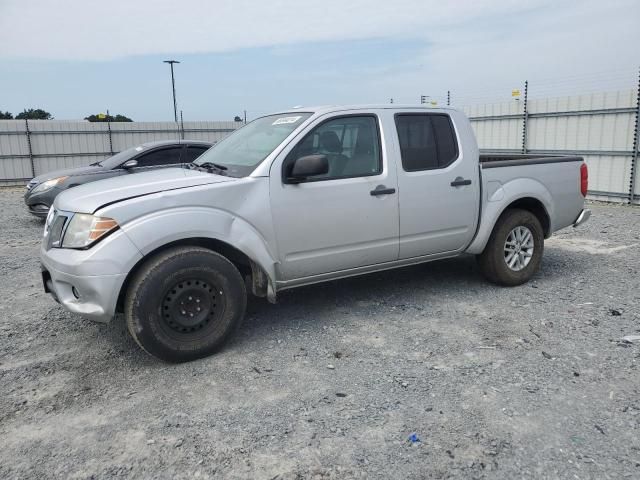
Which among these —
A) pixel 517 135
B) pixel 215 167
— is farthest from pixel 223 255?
pixel 517 135

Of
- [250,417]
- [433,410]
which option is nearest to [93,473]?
[250,417]

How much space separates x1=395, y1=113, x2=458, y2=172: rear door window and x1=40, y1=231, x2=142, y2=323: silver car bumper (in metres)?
2.44

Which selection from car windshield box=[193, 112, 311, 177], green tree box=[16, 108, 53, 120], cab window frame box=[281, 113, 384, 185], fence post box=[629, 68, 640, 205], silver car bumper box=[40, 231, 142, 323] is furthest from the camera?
green tree box=[16, 108, 53, 120]

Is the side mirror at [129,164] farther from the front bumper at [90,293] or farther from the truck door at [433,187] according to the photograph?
the truck door at [433,187]

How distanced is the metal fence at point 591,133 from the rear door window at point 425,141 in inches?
324

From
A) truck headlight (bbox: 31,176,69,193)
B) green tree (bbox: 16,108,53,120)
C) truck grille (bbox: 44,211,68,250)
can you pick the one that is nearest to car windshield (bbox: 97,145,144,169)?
truck headlight (bbox: 31,176,69,193)

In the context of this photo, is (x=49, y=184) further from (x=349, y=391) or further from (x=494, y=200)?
(x=349, y=391)

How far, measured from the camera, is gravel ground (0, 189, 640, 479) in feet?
8.84

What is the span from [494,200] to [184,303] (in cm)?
314

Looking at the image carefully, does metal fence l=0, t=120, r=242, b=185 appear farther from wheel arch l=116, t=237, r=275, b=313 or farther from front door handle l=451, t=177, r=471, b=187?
front door handle l=451, t=177, r=471, b=187

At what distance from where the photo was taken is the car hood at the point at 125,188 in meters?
3.70

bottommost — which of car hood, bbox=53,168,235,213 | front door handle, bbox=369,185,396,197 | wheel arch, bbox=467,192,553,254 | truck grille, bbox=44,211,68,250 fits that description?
wheel arch, bbox=467,192,553,254

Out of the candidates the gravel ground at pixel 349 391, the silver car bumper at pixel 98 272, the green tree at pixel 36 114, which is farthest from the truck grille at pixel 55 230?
the green tree at pixel 36 114

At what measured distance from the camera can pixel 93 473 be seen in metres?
2.62
